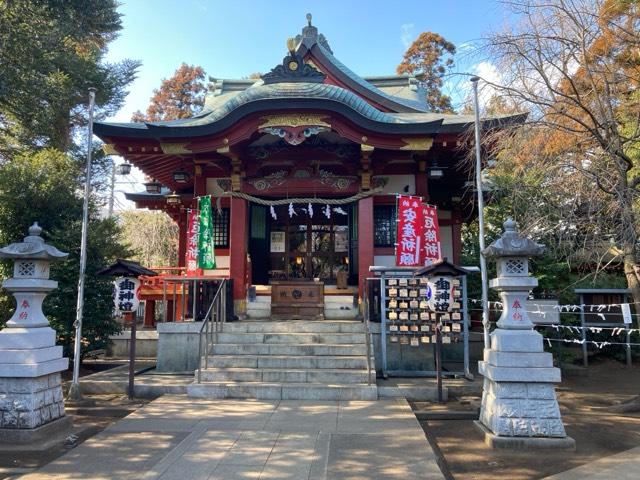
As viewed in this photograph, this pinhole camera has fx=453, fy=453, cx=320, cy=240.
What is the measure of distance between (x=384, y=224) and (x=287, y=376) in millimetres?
5160

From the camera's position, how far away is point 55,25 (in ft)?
47.0

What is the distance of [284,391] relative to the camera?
305 inches

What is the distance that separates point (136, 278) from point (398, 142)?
20.1 feet

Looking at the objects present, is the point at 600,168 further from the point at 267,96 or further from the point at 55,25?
the point at 55,25

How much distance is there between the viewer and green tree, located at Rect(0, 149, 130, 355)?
1065 cm

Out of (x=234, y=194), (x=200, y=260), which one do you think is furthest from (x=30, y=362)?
(x=234, y=194)

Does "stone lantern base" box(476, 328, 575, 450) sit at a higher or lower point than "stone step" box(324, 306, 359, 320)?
lower

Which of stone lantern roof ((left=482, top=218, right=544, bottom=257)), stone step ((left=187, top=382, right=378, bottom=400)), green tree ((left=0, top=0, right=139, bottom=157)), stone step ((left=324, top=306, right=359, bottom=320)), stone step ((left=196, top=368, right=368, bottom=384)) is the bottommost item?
stone step ((left=187, top=382, right=378, bottom=400))

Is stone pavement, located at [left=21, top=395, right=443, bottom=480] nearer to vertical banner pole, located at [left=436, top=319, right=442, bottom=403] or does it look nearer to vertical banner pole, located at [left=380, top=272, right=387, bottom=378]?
vertical banner pole, located at [left=436, top=319, right=442, bottom=403]

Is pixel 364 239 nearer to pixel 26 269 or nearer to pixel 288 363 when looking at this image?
pixel 288 363

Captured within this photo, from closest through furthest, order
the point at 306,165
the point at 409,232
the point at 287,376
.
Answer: the point at 287,376 → the point at 409,232 → the point at 306,165

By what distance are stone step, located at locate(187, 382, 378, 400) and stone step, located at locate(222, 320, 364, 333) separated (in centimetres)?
177

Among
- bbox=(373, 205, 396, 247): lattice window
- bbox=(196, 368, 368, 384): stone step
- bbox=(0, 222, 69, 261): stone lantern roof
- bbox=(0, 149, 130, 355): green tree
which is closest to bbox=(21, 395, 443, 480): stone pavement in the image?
bbox=(196, 368, 368, 384): stone step

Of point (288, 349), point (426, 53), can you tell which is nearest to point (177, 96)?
point (426, 53)
